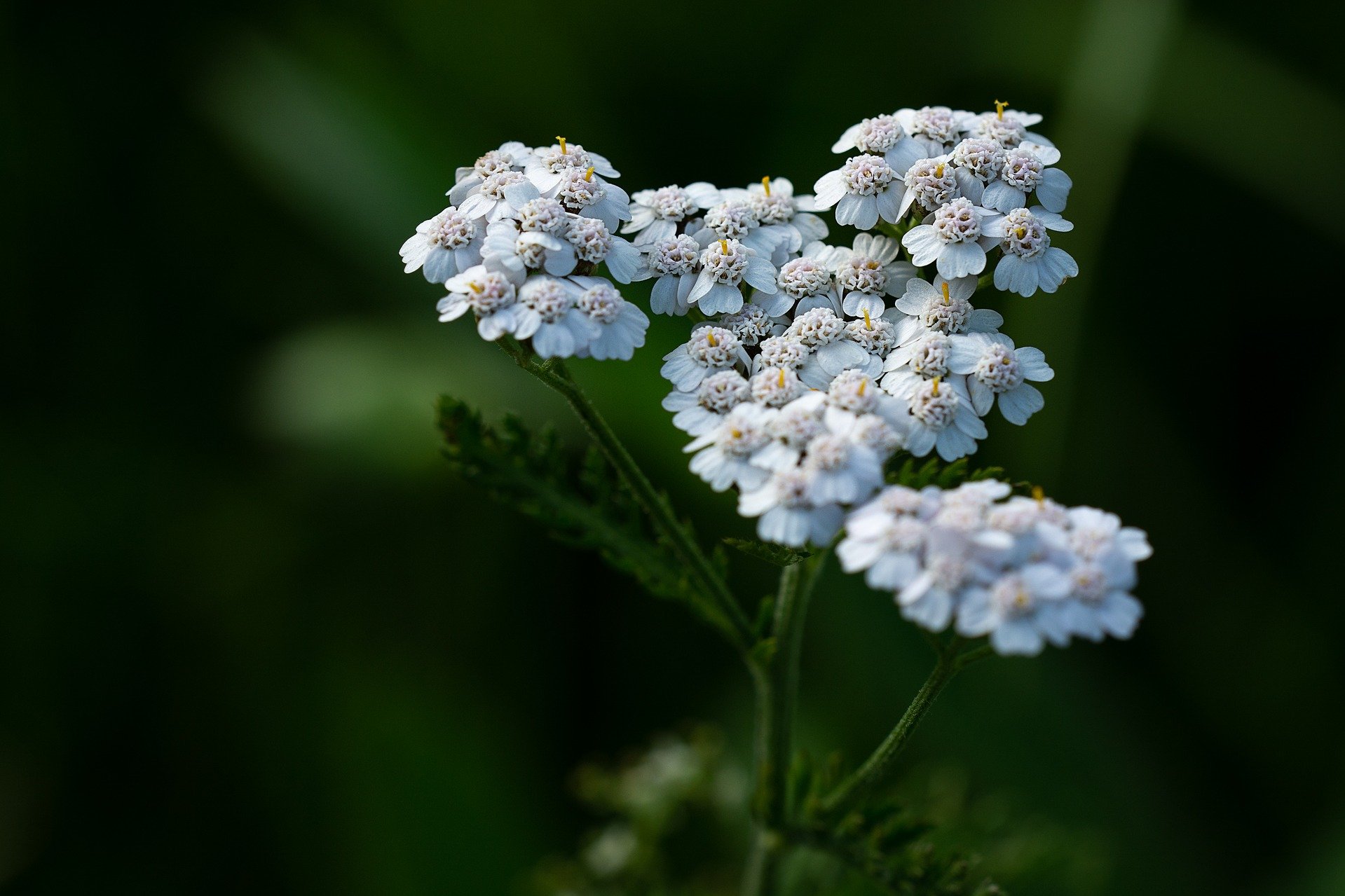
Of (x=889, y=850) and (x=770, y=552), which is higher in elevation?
(x=770, y=552)

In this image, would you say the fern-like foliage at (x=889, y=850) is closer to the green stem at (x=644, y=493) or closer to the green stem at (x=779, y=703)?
the green stem at (x=779, y=703)

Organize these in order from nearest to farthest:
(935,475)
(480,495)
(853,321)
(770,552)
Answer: (770,552) < (935,475) < (853,321) < (480,495)

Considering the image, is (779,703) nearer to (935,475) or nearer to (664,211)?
(935,475)

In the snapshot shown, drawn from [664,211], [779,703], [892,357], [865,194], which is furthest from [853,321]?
[779,703]

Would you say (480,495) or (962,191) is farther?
(480,495)

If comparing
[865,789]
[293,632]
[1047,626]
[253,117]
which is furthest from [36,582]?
[1047,626]

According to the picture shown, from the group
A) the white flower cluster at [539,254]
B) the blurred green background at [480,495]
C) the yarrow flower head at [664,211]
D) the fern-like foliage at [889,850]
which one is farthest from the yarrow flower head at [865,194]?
the blurred green background at [480,495]

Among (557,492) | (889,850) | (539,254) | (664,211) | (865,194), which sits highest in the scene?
(865,194)
